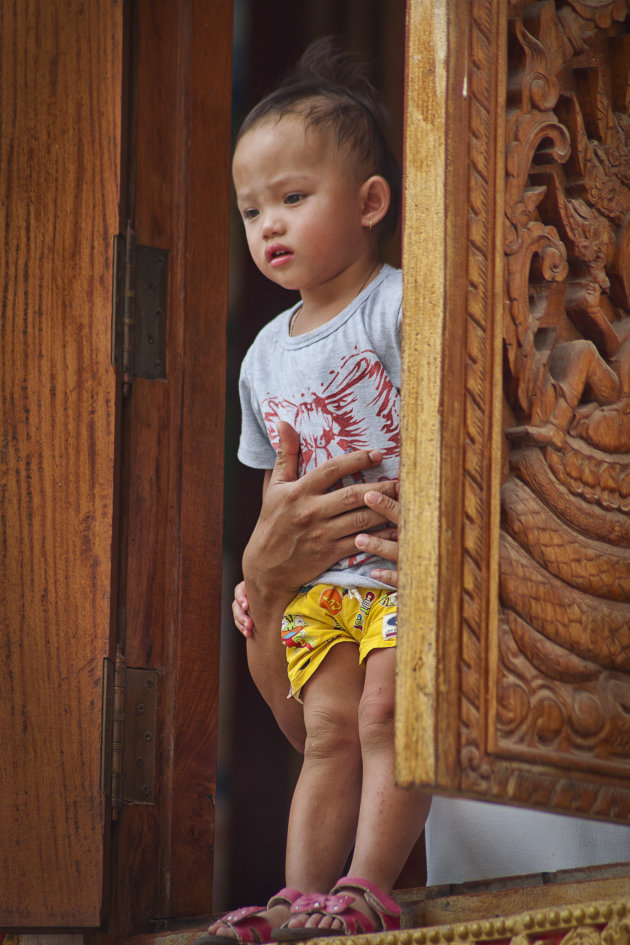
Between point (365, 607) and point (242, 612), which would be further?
point (242, 612)

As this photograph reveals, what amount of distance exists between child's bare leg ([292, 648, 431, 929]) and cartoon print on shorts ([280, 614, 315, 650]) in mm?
127

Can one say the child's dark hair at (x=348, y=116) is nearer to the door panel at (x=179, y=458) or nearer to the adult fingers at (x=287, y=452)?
the door panel at (x=179, y=458)

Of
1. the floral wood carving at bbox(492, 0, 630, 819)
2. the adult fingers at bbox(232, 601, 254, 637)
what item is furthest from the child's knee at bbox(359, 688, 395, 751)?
the floral wood carving at bbox(492, 0, 630, 819)

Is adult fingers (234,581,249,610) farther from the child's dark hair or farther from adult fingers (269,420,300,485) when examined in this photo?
the child's dark hair

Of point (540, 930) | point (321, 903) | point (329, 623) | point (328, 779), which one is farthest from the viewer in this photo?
point (329, 623)

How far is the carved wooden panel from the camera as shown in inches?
51.8

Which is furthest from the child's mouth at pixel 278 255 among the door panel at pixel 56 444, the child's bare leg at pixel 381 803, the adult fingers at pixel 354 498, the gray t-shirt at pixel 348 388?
the child's bare leg at pixel 381 803

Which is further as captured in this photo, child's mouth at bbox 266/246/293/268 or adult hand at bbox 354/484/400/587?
child's mouth at bbox 266/246/293/268

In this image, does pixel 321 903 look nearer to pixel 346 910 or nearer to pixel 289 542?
pixel 346 910

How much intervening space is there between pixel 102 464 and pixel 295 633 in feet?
1.31

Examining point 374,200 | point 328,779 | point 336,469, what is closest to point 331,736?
point 328,779

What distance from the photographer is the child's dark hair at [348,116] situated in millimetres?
2121

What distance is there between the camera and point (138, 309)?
6.97 ft

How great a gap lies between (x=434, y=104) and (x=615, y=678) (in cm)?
66
